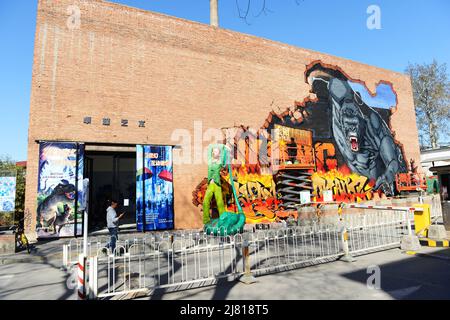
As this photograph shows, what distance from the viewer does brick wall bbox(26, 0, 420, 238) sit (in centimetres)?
1287

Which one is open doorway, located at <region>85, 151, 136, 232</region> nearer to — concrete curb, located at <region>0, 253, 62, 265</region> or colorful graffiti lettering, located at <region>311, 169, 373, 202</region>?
concrete curb, located at <region>0, 253, 62, 265</region>

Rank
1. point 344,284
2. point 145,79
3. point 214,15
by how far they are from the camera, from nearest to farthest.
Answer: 1. point 344,284
2. point 145,79
3. point 214,15

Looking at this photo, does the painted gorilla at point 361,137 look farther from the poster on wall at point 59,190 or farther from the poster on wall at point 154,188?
the poster on wall at point 59,190

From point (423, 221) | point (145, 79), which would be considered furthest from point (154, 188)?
point (423, 221)

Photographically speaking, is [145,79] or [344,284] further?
[145,79]

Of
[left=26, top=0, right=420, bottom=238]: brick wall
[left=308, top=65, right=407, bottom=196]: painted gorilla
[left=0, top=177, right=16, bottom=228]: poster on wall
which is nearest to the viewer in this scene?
[left=0, top=177, right=16, bottom=228]: poster on wall

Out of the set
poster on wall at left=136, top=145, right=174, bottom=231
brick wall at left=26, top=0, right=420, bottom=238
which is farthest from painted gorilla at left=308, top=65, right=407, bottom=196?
poster on wall at left=136, top=145, right=174, bottom=231

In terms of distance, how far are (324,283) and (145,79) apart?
42.4 feet

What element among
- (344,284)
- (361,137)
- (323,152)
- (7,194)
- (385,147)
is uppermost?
(361,137)

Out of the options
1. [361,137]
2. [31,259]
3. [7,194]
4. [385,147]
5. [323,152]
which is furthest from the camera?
[385,147]

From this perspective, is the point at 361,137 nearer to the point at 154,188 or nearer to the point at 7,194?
the point at 154,188

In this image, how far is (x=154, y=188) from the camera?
46.4 feet

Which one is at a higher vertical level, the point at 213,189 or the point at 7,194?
the point at 7,194
